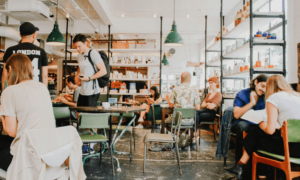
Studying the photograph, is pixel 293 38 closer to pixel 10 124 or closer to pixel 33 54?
pixel 33 54

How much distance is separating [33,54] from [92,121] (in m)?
1.06

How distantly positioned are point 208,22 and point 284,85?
20.8 feet

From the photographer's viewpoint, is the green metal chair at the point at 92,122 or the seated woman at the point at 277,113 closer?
the seated woman at the point at 277,113

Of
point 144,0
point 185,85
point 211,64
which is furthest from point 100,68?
point 211,64

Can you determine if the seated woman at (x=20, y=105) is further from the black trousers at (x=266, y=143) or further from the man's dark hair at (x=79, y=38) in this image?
the black trousers at (x=266, y=143)

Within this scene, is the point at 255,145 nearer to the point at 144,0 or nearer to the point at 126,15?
the point at 144,0

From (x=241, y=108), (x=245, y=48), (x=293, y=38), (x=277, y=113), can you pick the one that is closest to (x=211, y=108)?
(x=245, y=48)

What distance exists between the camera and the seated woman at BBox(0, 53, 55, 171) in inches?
57.5

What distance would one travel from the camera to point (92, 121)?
2475mm

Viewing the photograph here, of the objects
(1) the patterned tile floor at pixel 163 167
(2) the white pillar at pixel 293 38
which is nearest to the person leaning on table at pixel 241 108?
(1) the patterned tile floor at pixel 163 167

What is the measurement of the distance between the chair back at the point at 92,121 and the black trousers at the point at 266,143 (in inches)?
62.9

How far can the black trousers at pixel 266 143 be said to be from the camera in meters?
1.85

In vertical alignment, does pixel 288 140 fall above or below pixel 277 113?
below

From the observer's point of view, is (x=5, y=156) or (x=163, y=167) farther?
(x=163, y=167)
